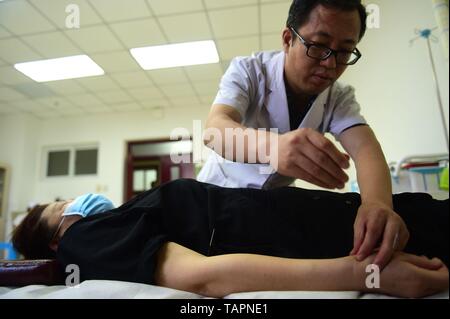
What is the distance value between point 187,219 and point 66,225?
1.51ft

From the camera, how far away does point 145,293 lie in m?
0.49

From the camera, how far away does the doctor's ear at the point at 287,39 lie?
71 centimetres

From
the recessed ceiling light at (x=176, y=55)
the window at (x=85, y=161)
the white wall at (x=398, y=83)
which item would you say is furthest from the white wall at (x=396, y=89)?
the recessed ceiling light at (x=176, y=55)

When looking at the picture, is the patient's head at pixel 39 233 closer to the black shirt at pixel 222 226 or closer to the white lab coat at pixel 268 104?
the black shirt at pixel 222 226

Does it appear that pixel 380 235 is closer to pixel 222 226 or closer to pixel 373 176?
pixel 373 176

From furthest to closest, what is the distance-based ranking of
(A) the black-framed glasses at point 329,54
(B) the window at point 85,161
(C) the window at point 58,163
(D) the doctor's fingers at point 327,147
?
(B) the window at point 85,161 < (C) the window at point 58,163 < (A) the black-framed glasses at point 329,54 < (D) the doctor's fingers at point 327,147

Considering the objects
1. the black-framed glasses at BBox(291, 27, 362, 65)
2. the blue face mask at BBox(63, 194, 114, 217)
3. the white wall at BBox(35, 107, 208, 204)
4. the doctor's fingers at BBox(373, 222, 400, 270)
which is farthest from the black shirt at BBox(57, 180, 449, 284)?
the white wall at BBox(35, 107, 208, 204)

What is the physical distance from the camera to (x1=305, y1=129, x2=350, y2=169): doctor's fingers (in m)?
0.38

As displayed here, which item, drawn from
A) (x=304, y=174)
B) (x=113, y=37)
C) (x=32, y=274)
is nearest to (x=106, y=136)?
(x=113, y=37)

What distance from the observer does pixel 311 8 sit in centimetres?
65

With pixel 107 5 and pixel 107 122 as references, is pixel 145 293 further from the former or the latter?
pixel 107 122

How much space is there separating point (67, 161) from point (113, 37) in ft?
2.67

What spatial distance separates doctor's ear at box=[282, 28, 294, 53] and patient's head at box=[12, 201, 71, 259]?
0.84m

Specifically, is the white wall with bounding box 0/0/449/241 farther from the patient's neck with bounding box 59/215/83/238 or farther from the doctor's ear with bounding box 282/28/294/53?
the patient's neck with bounding box 59/215/83/238
